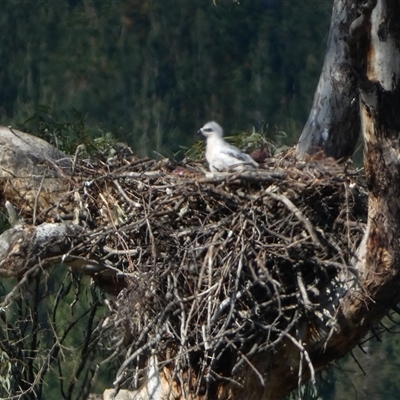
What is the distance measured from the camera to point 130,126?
10.9 metres

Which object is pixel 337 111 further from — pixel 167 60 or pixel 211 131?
pixel 167 60

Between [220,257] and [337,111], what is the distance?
4.70 feet

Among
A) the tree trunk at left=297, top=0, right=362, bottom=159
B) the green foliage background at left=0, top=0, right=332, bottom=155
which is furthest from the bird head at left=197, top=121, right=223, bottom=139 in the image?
the green foliage background at left=0, top=0, right=332, bottom=155

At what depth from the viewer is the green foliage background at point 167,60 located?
1098cm

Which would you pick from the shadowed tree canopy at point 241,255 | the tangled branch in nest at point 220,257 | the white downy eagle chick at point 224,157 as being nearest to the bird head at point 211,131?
the white downy eagle chick at point 224,157

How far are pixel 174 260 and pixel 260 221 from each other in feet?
Result: 1.38

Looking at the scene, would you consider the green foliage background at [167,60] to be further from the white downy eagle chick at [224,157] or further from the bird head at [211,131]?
the white downy eagle chick at [224,157]

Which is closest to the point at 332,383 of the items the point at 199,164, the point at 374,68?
the point at 199,164

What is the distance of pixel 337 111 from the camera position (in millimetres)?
6414

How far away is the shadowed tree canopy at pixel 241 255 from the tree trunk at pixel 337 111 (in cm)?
51

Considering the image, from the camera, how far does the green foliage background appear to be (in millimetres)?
10977

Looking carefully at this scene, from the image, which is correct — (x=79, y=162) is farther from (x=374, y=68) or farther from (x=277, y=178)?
(x=374, y=68)

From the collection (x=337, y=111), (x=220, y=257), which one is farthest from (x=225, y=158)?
(x=220, y=257)

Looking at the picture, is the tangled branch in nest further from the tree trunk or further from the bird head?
the bird head
